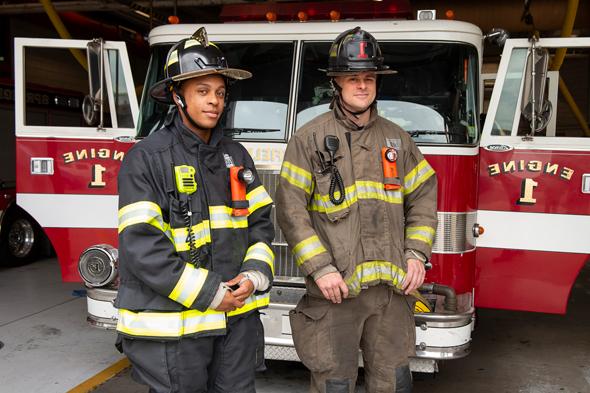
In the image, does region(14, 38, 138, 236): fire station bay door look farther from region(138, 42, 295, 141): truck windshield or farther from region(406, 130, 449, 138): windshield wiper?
region(406, 130, 449, 138): windshield wiper

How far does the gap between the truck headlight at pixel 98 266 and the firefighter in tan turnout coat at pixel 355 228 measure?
4.98ft

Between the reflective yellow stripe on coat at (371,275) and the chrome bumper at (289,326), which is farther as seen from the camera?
the chrome bumper at (289,326)

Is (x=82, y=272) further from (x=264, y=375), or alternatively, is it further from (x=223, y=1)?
(x=223, y=1)

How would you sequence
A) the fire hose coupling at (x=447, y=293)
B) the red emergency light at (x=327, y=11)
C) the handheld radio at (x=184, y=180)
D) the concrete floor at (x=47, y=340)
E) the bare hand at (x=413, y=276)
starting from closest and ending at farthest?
the handheld radio at (x=184, y=180)
the bare hand at (x=413, y=276)
the fire hose coupling at (x=447, y=293)
the red emergency light at (x=327, y=11)
the concrete floor at (x=47, y=340)

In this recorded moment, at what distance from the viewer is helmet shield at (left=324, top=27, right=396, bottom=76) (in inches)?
106

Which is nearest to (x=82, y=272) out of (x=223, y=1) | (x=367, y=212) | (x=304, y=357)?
(x=304, y=357)

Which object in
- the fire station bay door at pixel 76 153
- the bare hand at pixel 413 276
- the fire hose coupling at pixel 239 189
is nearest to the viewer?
the fire hose coupling at pixel 239 189

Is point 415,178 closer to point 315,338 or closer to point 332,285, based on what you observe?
point 332,285

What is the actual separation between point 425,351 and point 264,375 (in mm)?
1447

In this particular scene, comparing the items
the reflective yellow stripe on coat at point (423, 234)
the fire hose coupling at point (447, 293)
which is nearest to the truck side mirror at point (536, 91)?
the fire hose coupling at point (447, 293)

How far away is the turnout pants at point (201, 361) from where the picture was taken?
2.19 meters

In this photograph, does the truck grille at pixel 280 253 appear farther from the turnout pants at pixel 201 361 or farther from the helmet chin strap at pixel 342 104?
the turnout pants at pixel 201 361

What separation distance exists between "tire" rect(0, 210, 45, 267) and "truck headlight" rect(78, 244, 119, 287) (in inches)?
208

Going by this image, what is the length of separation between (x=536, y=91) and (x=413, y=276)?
1.65m
